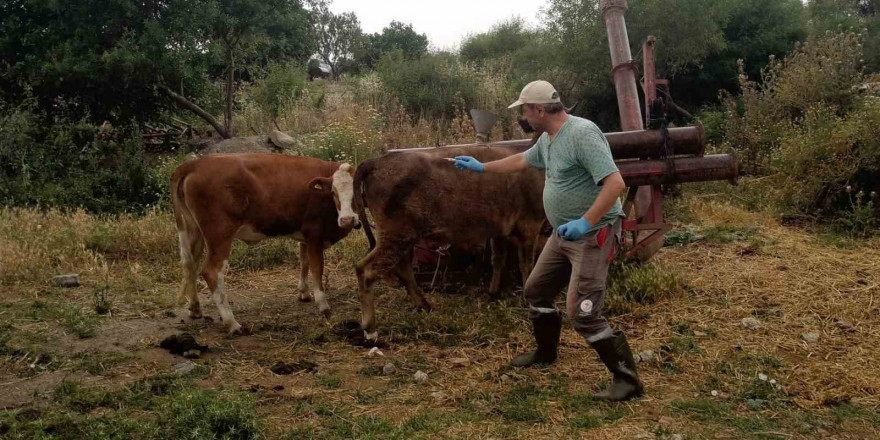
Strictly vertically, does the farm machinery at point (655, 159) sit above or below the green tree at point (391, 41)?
below

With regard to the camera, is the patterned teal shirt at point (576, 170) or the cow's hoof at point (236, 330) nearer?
the patterned teal shirt at point (576, 170)

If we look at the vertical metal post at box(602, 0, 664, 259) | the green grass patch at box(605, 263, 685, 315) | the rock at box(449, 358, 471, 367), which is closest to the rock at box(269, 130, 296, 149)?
the vertical metal post at box(602, 0, 664, 259)

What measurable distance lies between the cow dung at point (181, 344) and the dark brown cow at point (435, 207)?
55.5 inches

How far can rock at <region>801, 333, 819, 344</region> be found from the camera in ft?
18.7

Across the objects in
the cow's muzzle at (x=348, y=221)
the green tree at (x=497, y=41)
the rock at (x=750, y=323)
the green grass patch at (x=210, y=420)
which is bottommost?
the rock at (x=750, y=323)

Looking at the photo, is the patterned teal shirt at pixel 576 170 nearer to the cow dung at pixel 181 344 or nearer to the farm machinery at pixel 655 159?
the farm machinery at pixel 655 159

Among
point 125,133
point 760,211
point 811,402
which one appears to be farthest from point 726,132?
point 125,133

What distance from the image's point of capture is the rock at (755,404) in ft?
14.9

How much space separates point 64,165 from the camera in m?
12.6

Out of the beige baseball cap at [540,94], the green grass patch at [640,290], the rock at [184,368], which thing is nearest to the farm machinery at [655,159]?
the green grass patch at [640,290]

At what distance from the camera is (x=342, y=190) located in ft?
22.2

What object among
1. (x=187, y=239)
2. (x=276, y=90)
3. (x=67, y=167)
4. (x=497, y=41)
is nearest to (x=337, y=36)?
(x=497, y=41)

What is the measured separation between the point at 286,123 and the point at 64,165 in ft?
16.7

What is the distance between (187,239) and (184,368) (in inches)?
77.7
